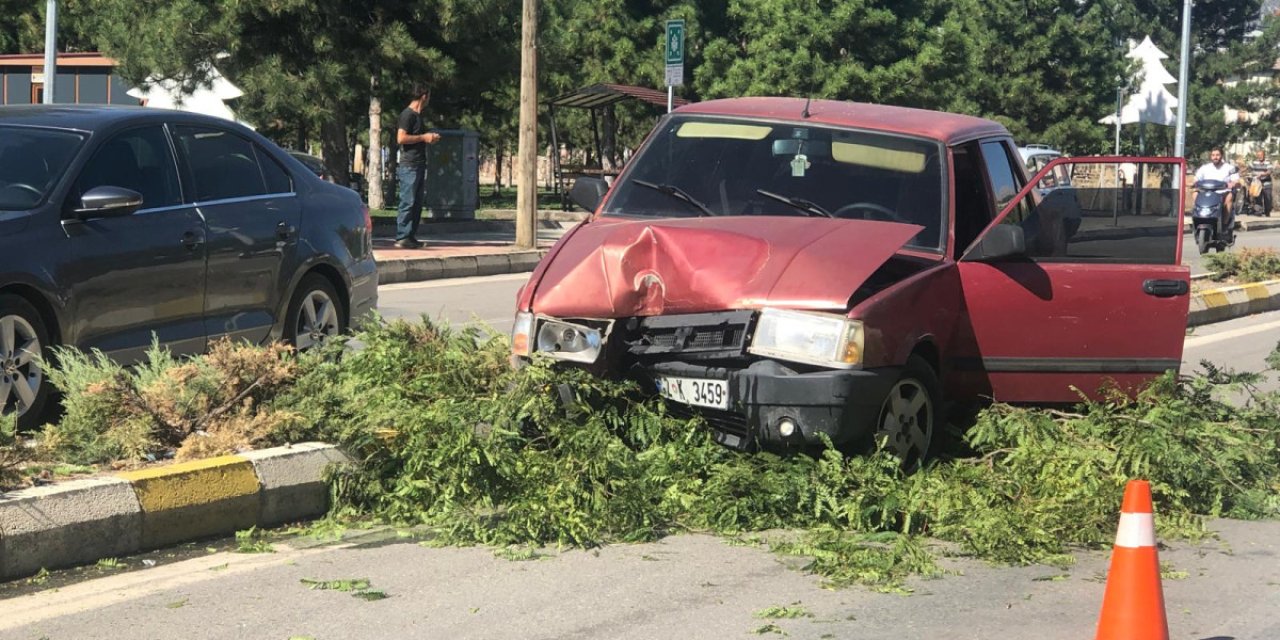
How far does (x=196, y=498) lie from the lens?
5.91m

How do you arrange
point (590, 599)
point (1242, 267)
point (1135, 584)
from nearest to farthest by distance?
point (1135, 584) < point (590, 599) < point (1242, 267)

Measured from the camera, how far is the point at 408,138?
1925 cm

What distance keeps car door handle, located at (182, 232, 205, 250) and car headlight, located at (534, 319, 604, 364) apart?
7.86 ft

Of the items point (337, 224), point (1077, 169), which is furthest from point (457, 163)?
point (1077, 169)

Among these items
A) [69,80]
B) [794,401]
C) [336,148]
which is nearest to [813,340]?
[794,401]

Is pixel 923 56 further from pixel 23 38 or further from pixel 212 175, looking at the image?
pixel 212 175

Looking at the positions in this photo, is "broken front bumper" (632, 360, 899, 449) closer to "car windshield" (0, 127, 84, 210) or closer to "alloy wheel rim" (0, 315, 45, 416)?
"alloy wheel rim" (0, 315, 45, 416)

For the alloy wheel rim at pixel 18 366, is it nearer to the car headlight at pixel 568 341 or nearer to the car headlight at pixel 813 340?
the car headlight at pixel 568 341

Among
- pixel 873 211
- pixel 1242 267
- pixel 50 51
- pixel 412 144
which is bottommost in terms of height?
pixel 1242 267

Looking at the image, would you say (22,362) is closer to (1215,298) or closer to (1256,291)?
(1215,298)

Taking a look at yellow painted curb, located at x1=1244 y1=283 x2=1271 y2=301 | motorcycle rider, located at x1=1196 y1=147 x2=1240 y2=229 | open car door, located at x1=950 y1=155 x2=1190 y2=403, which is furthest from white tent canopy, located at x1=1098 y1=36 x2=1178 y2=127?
open car door, located at x1=950 y1=155 x2=1190 y2=403

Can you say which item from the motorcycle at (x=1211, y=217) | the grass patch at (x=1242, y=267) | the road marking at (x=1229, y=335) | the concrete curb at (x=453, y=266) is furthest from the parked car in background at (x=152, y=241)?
the motorcycle at (x=1211, y=217)

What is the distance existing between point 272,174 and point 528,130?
477 inches

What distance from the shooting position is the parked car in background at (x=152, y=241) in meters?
7.40
